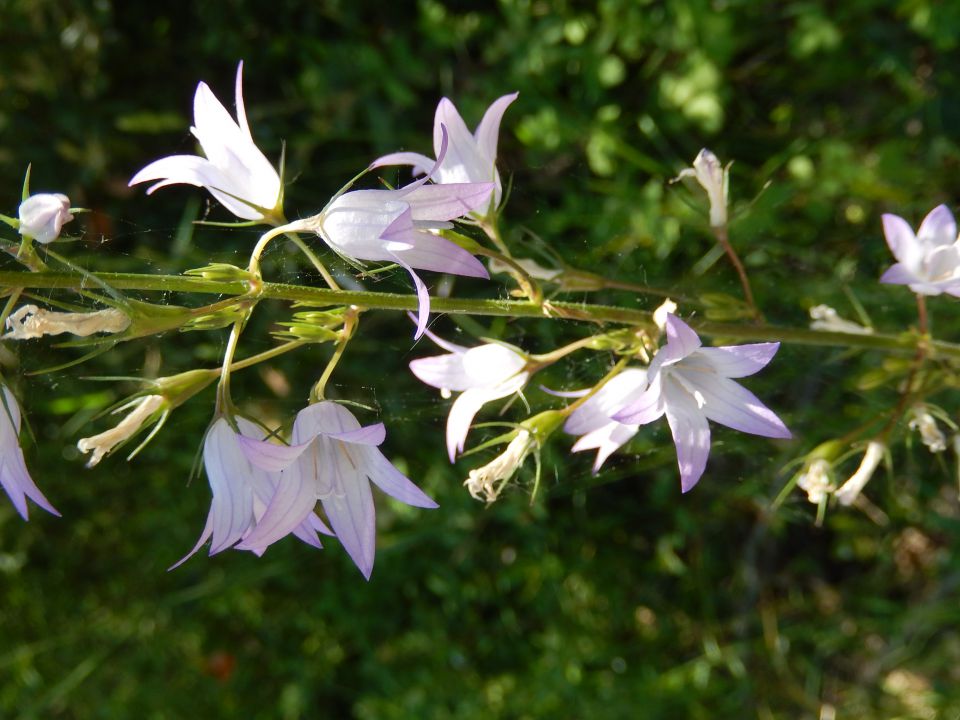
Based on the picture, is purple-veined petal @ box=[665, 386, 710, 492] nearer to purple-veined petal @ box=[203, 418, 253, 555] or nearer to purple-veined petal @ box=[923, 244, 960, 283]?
purple-veined petal @ box=[923, 244, 960, 283]

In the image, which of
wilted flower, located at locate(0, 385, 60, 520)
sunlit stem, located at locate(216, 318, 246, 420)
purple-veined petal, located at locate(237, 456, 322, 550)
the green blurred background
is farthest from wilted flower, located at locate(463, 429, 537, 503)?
the green blurred background

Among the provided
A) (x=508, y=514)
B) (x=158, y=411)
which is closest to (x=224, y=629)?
Result: (x=508, y=514)

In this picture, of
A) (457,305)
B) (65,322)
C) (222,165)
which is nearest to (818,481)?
(457,305)

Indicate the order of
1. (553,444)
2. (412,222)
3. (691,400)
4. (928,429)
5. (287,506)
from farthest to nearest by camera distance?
(553,444) < (928,429) < (691,400) < (287,506) < (412,222)

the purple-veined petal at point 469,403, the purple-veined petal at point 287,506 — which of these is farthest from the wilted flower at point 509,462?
the purple-veined petal at point 287,506

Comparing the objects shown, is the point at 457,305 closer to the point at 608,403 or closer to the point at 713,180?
the point at 608,403

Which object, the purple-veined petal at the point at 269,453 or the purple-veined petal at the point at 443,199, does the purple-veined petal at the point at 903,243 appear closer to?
the purple-veined petal at the point at 443,199
